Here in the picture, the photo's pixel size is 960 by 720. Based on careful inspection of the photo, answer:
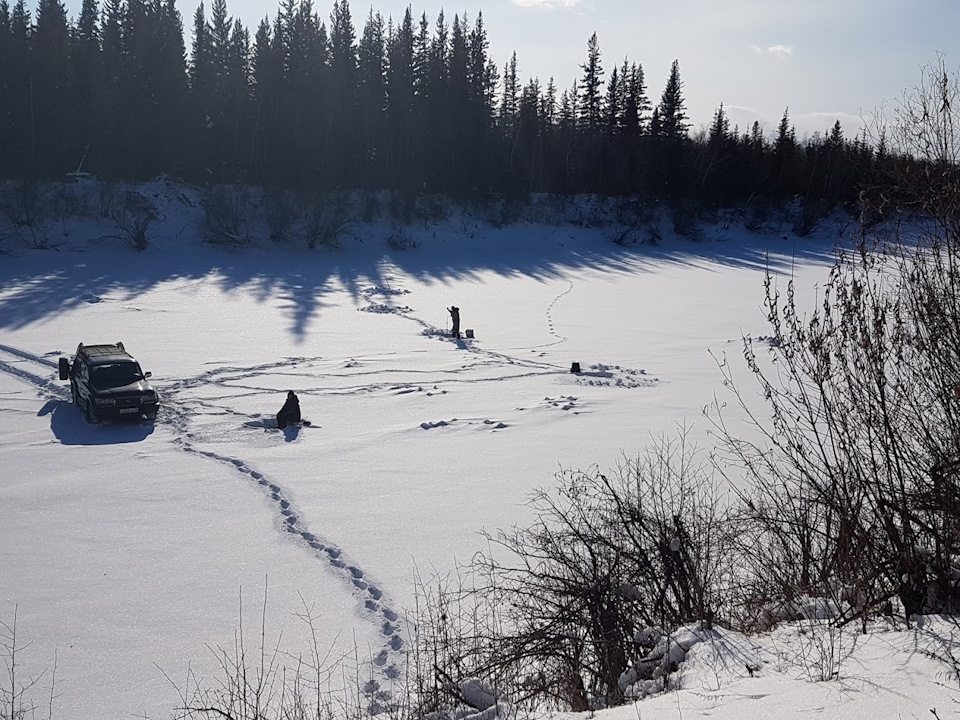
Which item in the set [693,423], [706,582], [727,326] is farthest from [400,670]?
[727,326]

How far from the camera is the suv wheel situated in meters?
17.1

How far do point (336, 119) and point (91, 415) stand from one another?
4847cm

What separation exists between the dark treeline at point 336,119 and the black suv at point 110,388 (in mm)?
39812

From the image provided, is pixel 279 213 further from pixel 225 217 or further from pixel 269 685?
pixel 269 685

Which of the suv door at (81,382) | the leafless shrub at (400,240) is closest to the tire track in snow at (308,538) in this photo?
the suv door at (81,382)

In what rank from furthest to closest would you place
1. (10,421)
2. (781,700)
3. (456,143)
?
(456,143)
(10,421)
(781,700)

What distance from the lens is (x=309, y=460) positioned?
15.0 metres

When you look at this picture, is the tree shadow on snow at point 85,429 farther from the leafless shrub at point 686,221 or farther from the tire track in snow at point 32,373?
the leafless shrub at point 686,221

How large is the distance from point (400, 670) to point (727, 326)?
2740 centimetres

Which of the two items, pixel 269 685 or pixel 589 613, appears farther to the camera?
pixel 589 613

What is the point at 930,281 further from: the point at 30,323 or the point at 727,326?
the point at 30,323

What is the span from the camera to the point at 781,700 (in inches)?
193

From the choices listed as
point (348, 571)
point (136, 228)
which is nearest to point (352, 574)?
point (348, 571)

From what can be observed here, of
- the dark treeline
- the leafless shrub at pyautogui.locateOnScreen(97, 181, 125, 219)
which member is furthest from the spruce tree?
the leafless shrub at pyautogui.locateOnScreen(97, 181, 125, 219)
